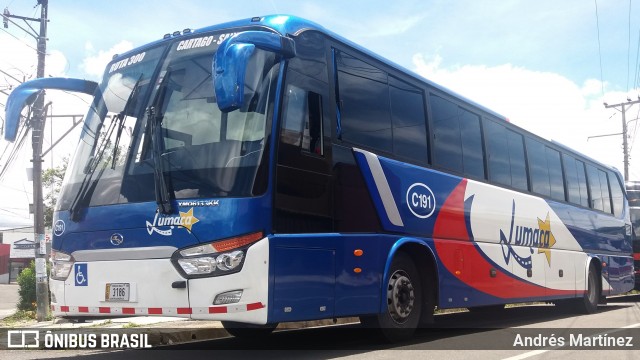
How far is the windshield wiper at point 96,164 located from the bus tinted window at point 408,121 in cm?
342

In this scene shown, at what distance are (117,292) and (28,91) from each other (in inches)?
104

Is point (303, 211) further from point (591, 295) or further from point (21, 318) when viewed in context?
point (21, 318)

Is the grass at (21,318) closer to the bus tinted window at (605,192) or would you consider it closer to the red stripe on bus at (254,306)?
the red stripe on bus at (254,306)

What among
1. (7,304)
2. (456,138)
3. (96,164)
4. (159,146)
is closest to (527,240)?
(456,138)

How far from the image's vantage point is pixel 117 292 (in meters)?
6.56

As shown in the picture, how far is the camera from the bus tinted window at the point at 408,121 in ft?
28.8

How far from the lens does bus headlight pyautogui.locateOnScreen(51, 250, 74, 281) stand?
6.94m

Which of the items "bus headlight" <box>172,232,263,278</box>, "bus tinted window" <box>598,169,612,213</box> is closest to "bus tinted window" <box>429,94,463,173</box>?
"bus headlight" <box>172,232,263,278</box>

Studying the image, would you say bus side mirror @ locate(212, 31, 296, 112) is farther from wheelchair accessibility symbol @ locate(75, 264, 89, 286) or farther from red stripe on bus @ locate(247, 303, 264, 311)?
→ wheelchair accessibility symbol @ locate(75, 264, 89, 286)

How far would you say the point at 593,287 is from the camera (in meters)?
15.5

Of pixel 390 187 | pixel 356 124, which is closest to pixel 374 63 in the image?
pixel 356 124

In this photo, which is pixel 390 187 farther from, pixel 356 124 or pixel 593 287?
pixel 593 287

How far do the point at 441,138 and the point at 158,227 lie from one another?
4.97 meters

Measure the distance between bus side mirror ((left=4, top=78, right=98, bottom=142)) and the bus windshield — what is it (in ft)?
1.93
